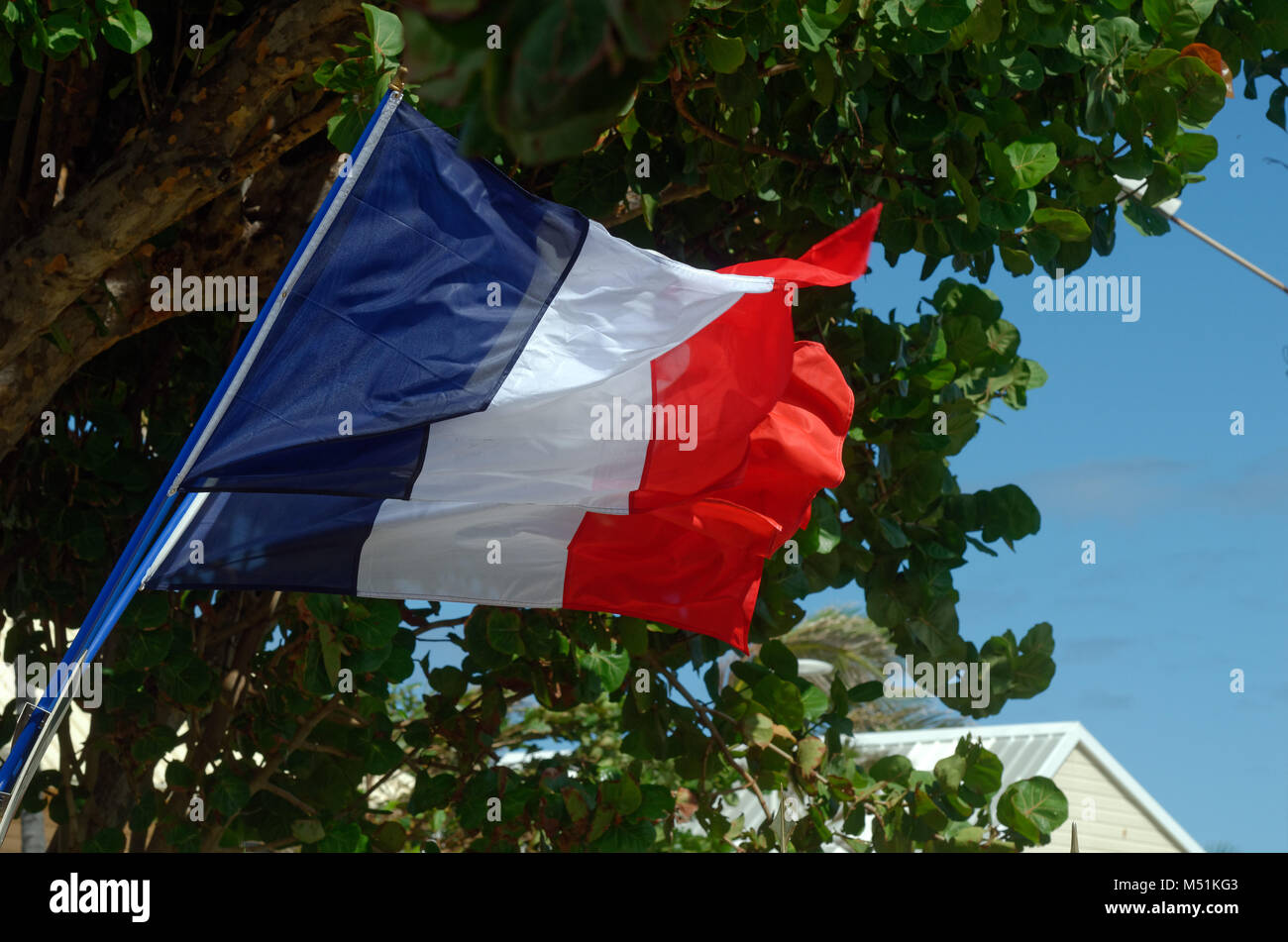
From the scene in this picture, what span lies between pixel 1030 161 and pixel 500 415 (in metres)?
2.08

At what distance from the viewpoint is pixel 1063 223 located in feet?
16.4

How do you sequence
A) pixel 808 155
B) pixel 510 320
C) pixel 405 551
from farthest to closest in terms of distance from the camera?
1. pixel 808 155
2. pixel 405 551
3. pixel 510 320

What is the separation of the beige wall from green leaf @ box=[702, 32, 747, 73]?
1687 cm

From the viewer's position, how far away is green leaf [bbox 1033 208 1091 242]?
4969 millimetres

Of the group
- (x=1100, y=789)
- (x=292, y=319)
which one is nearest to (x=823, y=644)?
(x=1100, y=789)

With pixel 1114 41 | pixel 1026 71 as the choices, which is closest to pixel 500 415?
pixel 1026 71

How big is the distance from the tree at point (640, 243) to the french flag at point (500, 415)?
18.8 inches

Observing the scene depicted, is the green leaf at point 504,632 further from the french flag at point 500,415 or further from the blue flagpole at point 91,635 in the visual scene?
the blue flagpole at point 91,635

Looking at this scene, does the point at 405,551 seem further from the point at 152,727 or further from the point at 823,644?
the point at 823,644

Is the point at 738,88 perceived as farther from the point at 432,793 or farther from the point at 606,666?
the point at 432,793

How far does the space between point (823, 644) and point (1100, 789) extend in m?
7.79

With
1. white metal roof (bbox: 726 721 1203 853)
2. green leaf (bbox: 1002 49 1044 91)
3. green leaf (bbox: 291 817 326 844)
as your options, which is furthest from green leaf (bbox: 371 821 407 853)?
white metal roof (bbox: 726 721 1203 853)
